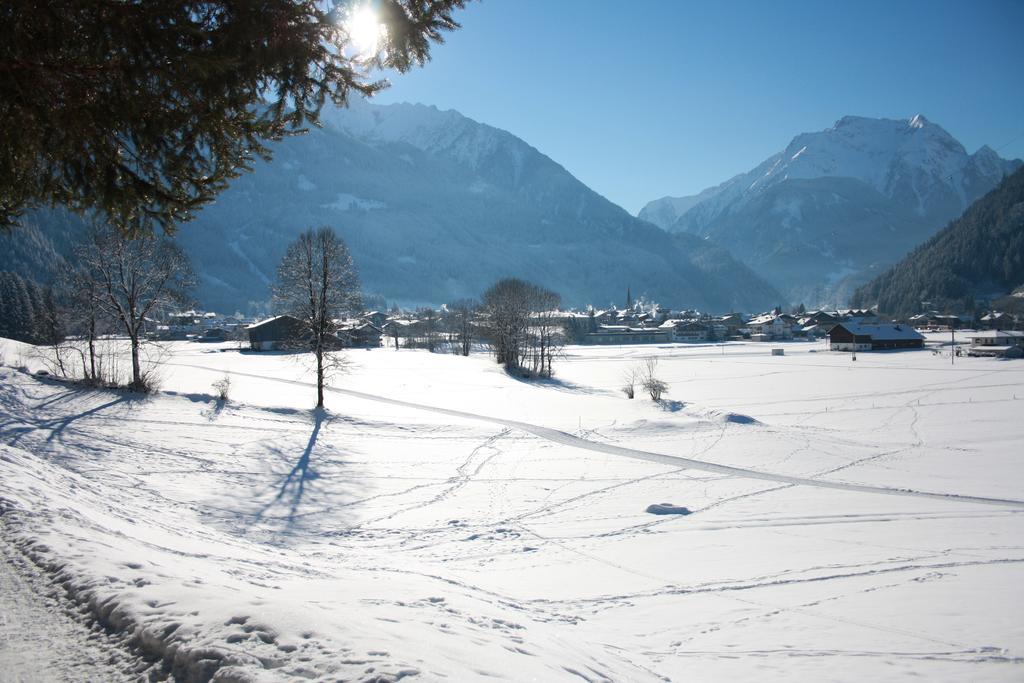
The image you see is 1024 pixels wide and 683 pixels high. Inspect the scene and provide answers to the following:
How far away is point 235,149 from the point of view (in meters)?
6.14

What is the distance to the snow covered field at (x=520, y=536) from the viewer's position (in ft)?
18.4

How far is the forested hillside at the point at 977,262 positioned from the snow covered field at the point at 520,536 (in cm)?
18597

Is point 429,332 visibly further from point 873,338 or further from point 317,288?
point 873,338

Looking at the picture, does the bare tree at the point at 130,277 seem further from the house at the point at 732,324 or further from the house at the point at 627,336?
the house at the point at 732,324

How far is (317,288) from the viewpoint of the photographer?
3178 centimetres

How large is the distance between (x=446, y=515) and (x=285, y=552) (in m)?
5.12

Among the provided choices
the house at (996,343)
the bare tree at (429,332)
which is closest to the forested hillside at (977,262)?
the house at (996,343)

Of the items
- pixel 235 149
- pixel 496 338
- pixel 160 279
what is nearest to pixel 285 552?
pixel 235 149

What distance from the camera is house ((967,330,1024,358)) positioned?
82438mm

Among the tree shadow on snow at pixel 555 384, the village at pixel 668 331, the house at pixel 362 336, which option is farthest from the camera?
the house at pixel 362 336

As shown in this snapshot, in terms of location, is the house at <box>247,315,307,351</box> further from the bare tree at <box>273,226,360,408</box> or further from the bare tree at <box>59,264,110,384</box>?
the bare tree at <box>273,226,360,408</box>

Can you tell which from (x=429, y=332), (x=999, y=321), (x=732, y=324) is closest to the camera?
(x=429, y=332)

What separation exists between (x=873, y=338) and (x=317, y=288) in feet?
335

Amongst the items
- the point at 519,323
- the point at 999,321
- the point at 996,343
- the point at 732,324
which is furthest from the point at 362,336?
the point at 999,321
